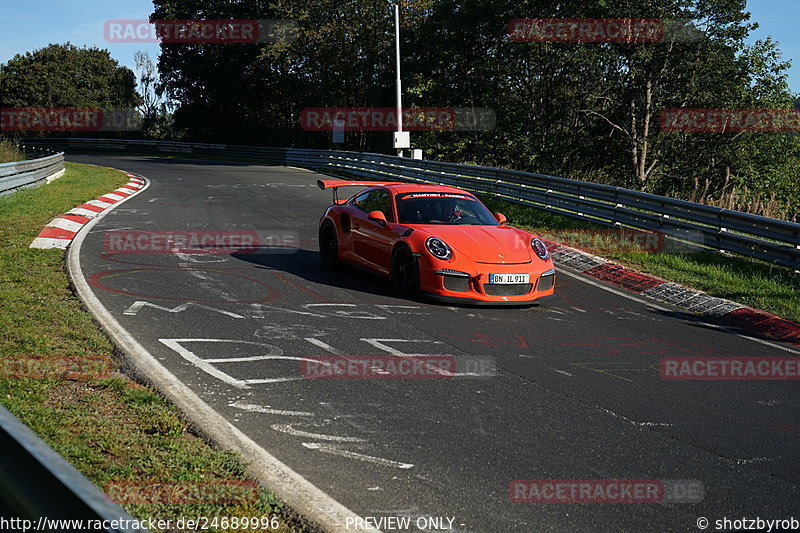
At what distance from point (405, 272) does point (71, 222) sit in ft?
25.9

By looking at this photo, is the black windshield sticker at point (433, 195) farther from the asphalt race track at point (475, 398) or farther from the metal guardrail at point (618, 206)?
the metal guardrail at point (618, 206)

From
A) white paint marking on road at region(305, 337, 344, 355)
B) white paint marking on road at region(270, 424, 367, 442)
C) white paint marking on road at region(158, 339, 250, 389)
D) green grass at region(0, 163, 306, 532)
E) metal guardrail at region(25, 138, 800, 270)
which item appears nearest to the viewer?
green grass at region(0, 163, 306, 532)

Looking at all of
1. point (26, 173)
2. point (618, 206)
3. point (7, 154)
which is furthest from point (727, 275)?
point (7, 154)

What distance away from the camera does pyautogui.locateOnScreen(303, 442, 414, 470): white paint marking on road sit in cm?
447

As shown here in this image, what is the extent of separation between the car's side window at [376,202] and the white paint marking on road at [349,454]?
18.9ft

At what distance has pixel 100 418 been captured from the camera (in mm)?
4777

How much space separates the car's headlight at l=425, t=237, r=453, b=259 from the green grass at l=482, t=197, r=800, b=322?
4.16 m

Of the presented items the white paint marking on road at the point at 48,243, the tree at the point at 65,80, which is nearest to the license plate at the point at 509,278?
the white paint marking on road at the point at 48,243

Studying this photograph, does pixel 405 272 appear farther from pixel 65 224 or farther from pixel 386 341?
pixel 65 224

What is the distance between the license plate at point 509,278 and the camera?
899cm

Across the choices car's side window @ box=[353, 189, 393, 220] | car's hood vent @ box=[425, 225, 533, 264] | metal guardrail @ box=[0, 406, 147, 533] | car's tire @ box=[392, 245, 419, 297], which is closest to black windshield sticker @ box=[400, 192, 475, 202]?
car's side window @ box=[353, 189, 393, 220]

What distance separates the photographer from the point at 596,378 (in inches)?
254

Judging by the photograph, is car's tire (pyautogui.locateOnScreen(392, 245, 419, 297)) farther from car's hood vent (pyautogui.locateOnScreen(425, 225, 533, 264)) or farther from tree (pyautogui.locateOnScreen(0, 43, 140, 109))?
tree (pyautogui.locateOnScreen(0, 43, 140, 109))

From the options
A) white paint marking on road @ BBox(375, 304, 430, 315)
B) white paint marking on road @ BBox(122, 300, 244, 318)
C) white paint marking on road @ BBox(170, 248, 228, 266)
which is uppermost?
white paint marking on road @ BBox(170, 248, 228, 266)
